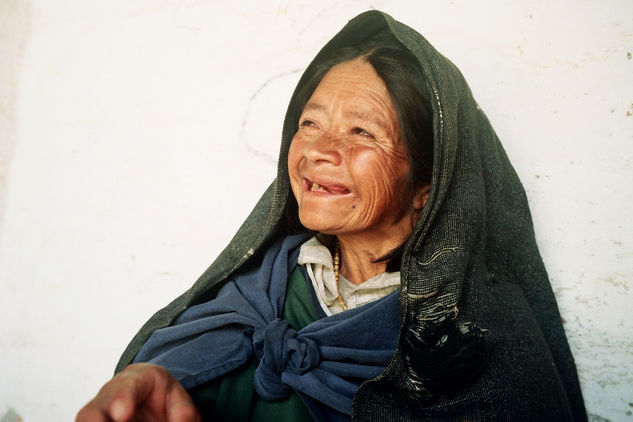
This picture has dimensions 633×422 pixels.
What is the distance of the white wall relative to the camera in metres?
1.53

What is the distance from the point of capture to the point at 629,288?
4.87ft

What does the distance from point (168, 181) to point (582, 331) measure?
2.01 meters

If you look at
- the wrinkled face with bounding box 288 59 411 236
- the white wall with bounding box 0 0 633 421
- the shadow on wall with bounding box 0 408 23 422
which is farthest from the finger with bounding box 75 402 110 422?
the shadow on wall with bounding box 0 408 23 422

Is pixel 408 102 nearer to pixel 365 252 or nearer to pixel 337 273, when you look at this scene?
pixel 365 252

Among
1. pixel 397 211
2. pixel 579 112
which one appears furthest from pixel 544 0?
pixel 397 211

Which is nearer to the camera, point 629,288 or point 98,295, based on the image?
point 629,288

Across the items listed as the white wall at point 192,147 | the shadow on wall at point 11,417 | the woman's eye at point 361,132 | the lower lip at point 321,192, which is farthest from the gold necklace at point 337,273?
the shadow on wall at point 11,417

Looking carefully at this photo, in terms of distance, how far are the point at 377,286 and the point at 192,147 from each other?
53.7 inches

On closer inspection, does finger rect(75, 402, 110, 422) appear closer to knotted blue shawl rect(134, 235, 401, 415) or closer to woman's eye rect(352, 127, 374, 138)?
knotted blue shawl rect(134, 235, 401, 415)

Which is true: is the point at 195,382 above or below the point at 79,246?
below

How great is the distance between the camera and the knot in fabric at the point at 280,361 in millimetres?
1221

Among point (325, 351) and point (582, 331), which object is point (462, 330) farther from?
point (582, 331)

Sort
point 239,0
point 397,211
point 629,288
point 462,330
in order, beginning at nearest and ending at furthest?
point 462,330 → point 397,211 → point 629,288 → point 239,0

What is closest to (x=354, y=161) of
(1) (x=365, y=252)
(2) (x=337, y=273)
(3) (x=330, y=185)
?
(3) (x=330, y=185)
